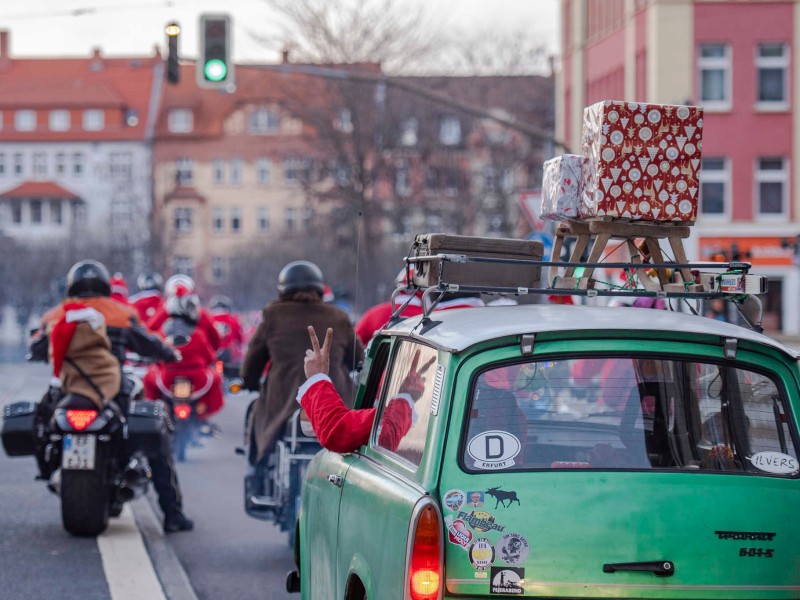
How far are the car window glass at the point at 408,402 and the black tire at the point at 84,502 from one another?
491 cm

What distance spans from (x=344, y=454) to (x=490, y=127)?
5856cm

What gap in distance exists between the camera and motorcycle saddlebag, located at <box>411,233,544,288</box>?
5.83m

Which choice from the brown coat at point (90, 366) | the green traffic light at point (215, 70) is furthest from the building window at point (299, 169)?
the brown coat at point (90, 366)

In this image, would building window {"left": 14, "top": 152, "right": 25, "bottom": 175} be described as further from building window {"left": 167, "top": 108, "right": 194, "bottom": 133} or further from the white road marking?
the white road marking

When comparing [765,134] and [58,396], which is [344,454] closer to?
[58,396]

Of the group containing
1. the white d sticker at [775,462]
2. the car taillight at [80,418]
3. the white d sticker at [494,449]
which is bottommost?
the car taillight at [80,418]

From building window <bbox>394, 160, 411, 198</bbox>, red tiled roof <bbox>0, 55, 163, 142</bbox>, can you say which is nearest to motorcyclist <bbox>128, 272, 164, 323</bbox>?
building window <bbox>394, 160, 411, 198</bbox>

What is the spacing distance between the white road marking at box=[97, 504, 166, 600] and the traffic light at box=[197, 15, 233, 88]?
10.0m

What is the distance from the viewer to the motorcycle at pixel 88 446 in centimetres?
1007

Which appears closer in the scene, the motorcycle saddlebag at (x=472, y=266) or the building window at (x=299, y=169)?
the motorcycle saddlebag at (x=472, y=266)

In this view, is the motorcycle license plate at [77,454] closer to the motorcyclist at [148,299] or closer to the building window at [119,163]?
the motorcyclist at [148,299]

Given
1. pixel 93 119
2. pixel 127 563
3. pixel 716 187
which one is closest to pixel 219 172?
pixel 93 119

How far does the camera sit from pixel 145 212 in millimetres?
81312

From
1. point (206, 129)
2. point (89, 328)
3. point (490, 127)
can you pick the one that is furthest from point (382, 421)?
point (206, 129)
